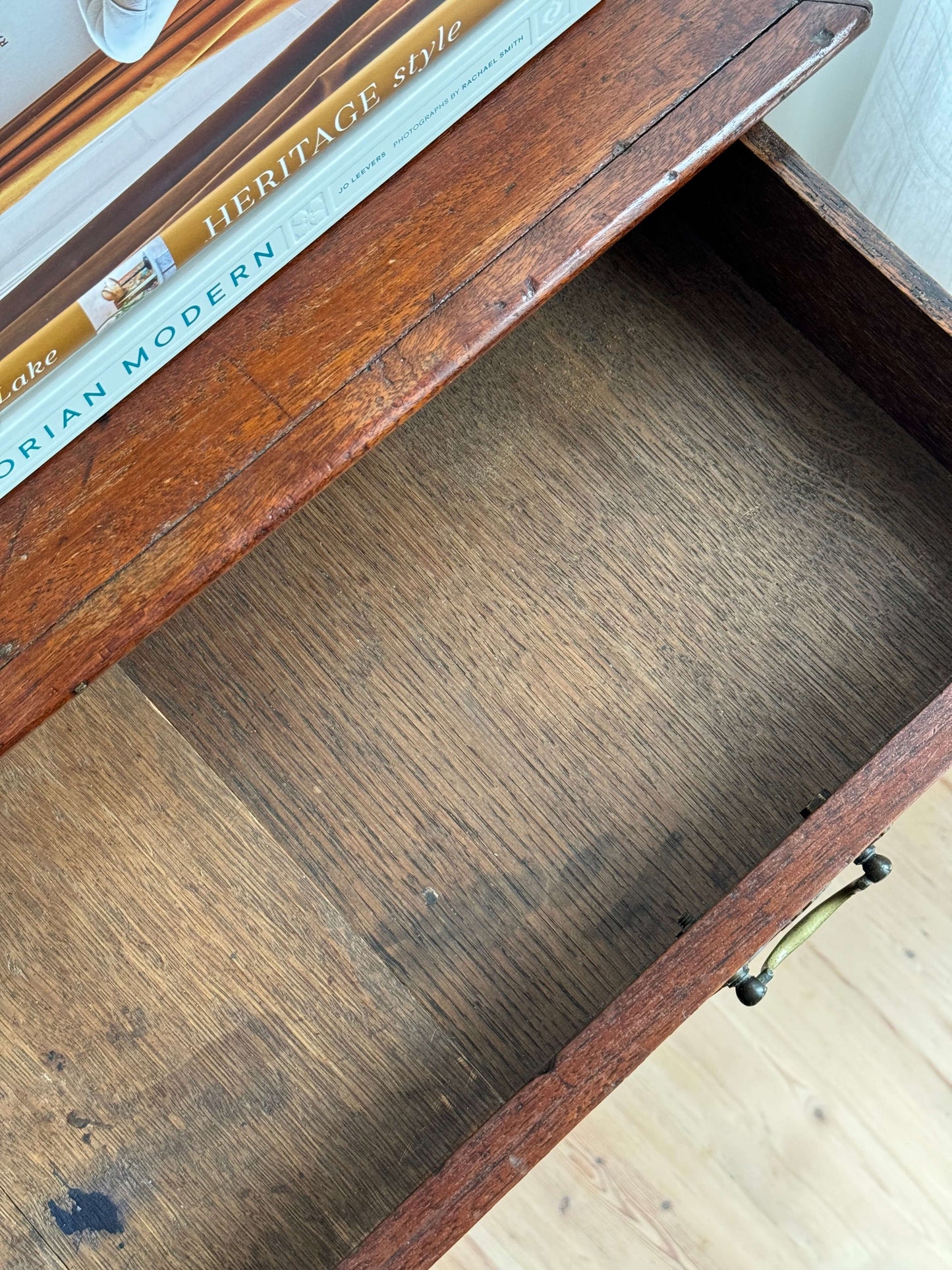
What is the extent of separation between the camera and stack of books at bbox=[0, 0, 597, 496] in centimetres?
43

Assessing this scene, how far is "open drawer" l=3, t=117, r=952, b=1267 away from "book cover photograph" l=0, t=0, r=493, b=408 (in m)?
0.21

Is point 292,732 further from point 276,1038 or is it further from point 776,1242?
point 776,1242

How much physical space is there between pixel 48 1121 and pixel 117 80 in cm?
46

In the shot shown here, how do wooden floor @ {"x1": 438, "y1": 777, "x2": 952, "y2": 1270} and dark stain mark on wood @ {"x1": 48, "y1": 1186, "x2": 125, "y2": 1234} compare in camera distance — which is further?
wooden floor @ {"x1": 438, "y1": 777, "x2": 952, "y2": 1270}

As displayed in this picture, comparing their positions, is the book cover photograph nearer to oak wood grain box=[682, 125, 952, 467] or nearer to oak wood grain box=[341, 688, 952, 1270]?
oak wood grain box=[682, 125, 952, 467]

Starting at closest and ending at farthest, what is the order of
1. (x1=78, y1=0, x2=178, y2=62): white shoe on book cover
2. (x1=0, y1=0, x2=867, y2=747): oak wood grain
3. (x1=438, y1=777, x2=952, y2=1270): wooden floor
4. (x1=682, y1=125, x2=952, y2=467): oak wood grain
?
(x1=78, y1=0, x2=178, y2=62): white shoe on book cover
(x1=0, y1=0, x2=867, y2=747): oak wood grain
(x1=682, y1=125, x2=952, y2=467): oak wood grain
(x1=438, y1=777, x2=952, y2=1270): wooden floor

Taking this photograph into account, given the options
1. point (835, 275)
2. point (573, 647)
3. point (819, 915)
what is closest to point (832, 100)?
point (835, 275)

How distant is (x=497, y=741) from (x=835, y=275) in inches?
11.9

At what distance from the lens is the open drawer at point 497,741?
0.61 metres

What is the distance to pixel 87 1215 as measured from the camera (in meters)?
0.59

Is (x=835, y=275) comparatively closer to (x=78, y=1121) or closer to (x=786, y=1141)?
(x=78, y=1121)

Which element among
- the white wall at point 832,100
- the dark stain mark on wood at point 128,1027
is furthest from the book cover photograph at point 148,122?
the white wall at point 832,100

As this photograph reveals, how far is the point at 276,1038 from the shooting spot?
0.62 metres

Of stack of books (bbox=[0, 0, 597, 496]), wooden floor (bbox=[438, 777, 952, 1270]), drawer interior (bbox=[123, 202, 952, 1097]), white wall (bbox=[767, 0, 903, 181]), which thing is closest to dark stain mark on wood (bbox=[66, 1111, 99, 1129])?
drawer interior (bbox=[123, 202, 952, 1097])
